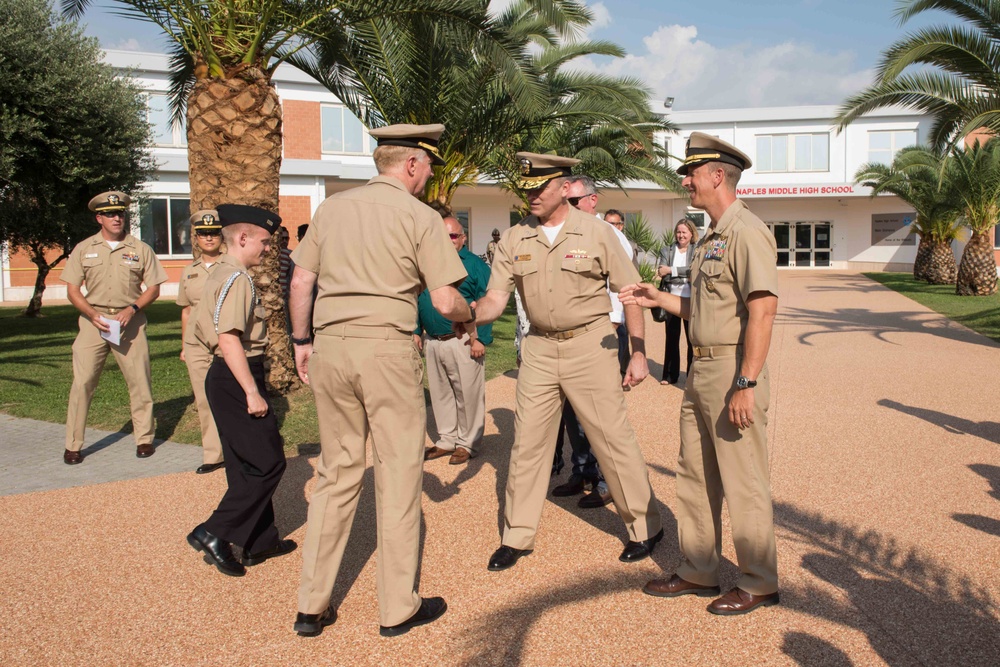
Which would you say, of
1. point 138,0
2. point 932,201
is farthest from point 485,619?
point 932,201

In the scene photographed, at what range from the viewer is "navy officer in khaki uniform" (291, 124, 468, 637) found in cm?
355

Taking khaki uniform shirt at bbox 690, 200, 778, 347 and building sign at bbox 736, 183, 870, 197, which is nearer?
khaki uniform shirt at bbox 690, 200, 778, 347

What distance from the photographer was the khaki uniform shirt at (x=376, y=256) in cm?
355

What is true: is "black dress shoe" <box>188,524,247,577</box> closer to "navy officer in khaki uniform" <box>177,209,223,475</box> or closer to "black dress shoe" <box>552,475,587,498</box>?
"navy officer in khaki uniform" <box>177,209,223,475</box>

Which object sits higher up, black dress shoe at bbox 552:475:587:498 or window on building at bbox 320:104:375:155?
window on building at bbox 320:104:375:155

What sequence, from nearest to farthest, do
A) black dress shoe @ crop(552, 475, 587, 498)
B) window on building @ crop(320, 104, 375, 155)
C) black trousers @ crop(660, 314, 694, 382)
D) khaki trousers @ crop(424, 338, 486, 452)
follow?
black dress shoe @ crop(552, 475, 587, 498) → khaki trousers @ crop(424, 338, 486, 452) → black trousers @ crop(660, 314, 694, 382) → window on building @ crop(320, 104, 375, 155)

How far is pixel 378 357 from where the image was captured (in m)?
3.53

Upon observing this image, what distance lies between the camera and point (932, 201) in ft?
91.8

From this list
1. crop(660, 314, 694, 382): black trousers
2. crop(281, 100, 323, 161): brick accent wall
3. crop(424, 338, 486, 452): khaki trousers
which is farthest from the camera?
crop(281, 100, 323, 161): brick accent wall

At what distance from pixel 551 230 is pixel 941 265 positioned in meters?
28.5

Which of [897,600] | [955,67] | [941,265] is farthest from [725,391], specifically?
[941,265]

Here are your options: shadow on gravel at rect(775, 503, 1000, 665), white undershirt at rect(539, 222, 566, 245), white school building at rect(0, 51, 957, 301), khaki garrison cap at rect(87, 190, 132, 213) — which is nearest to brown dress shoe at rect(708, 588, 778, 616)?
shadow on gravel at rect(775, 503, 1000, 665)

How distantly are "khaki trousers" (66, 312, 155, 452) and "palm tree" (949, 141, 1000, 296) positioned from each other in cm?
Result: 2174

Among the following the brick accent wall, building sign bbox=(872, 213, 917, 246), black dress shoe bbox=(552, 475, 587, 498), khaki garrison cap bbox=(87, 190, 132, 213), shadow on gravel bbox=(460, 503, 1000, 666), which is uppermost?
the brick accent wall
